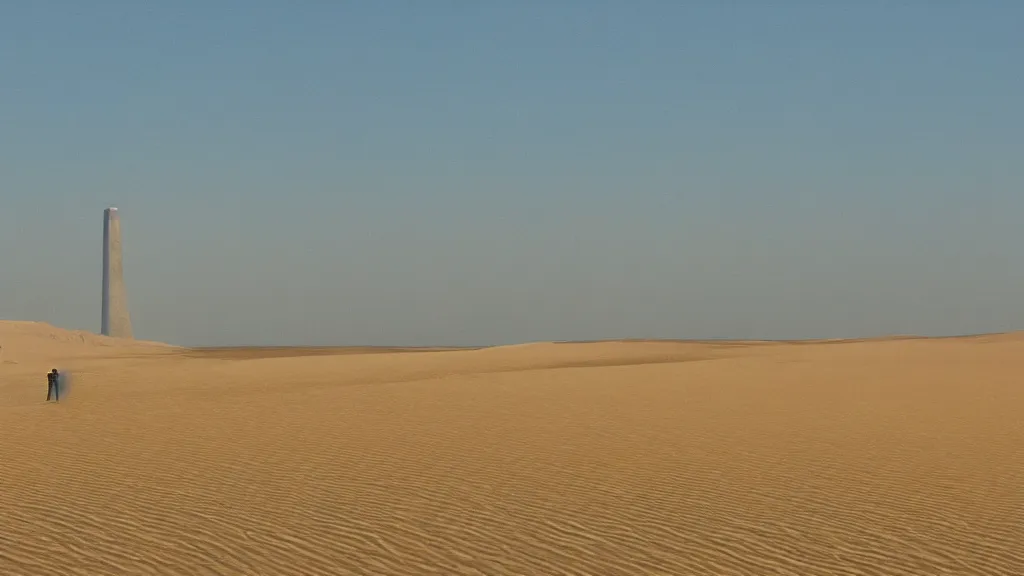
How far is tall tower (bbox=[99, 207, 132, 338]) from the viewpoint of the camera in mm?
117500

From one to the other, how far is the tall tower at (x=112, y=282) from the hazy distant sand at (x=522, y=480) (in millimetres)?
89783

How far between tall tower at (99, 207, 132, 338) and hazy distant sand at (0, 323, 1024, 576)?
8978 centimetres

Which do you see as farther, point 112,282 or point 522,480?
point 112,282

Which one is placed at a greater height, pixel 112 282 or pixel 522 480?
pixel 112 282

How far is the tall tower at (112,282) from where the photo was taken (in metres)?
118

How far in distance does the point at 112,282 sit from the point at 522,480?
11144 centimetres

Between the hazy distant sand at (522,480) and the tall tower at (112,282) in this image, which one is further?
the tall tower at (112,282)

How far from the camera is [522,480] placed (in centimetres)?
1500

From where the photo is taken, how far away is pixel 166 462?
56.1ft

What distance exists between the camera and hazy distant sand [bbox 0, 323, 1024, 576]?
413 inches

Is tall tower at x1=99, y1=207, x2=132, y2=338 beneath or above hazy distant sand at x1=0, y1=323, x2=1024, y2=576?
above

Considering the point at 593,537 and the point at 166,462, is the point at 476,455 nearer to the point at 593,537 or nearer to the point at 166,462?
the point at 166,462

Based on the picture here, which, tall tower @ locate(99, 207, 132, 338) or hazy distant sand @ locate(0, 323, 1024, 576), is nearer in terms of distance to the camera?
hazy distant sand @ locate(0, 323, 1024, 576)

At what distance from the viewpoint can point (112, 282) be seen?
4636 inches
